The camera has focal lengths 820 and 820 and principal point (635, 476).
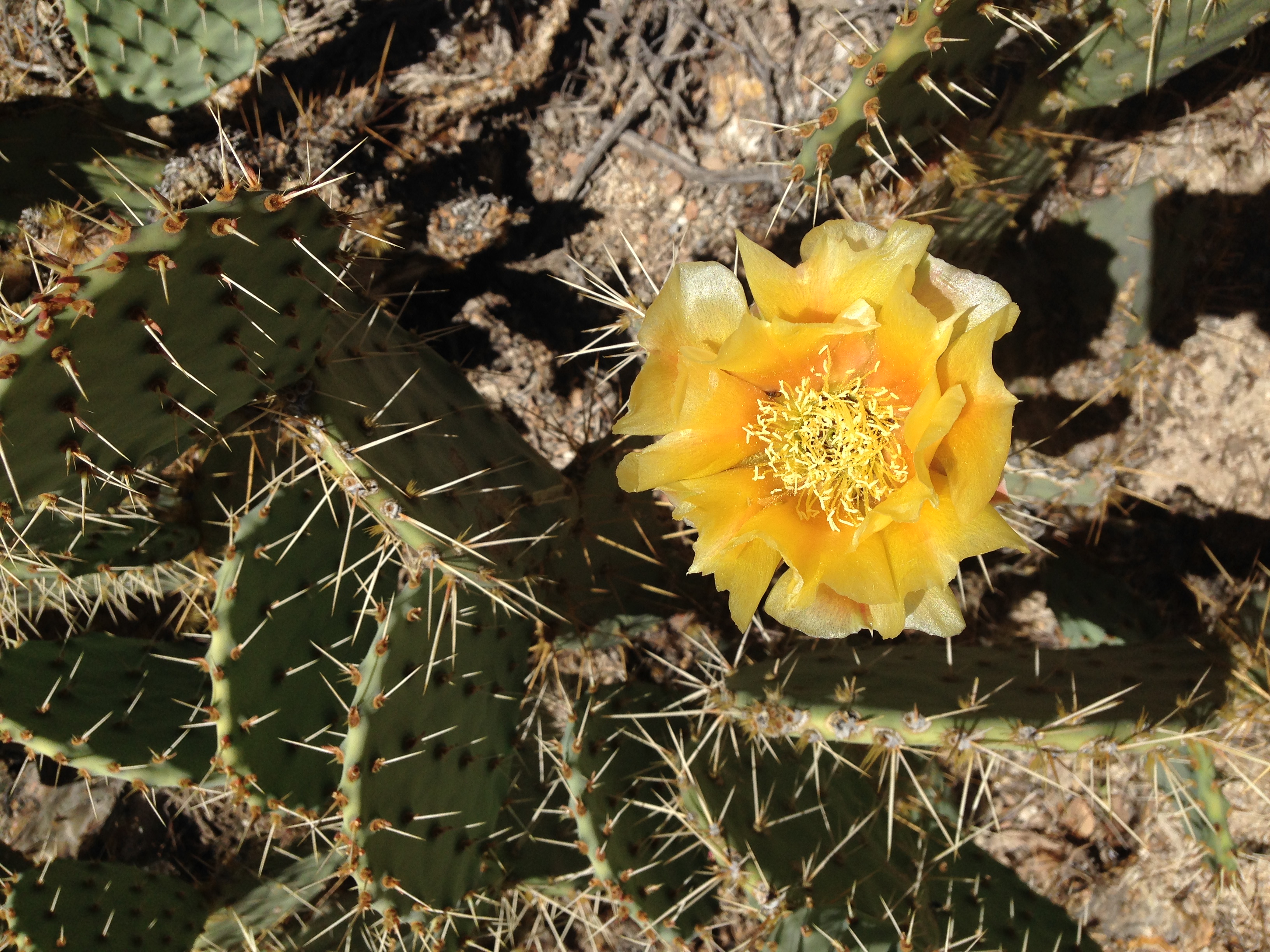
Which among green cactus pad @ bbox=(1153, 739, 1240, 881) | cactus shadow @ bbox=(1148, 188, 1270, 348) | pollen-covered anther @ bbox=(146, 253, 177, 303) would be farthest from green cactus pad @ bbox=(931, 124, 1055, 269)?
pollen-covered anther @ bbox=(146, 253, 177, 303)

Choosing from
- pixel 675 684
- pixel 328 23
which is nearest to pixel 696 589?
pixel 675 684

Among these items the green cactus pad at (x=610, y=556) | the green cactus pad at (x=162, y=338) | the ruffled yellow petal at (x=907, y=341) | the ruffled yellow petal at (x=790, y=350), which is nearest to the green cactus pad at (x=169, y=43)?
the green cactus pad at (x=162, y=338)

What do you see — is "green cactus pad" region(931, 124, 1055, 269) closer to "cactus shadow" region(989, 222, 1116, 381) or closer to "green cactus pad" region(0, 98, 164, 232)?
"cactus shadow" region(989, 222, 1116, 381)

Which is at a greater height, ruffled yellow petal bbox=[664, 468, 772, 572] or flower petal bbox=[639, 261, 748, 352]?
flower petal bbox=[639, 261, 748, 352]

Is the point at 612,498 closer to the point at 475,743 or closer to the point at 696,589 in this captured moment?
the point at 696,589

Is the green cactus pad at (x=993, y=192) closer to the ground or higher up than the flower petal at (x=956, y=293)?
closer to the ground

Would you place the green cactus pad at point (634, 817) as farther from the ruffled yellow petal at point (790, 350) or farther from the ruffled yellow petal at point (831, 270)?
the ruffled yellow petal at point (831, 270)
